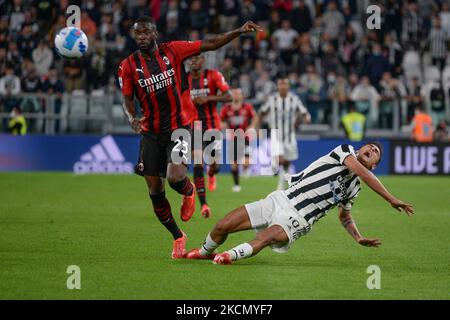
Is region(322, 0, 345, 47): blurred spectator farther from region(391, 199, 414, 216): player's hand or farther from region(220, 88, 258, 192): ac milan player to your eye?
region(391, 199, 414, 216): player's hand

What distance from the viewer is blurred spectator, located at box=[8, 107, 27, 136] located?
80.6 feet

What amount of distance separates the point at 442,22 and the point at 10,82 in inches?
485

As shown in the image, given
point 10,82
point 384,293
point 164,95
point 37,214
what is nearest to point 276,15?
point 10,82

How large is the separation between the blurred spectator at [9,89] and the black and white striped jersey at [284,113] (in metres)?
7.44

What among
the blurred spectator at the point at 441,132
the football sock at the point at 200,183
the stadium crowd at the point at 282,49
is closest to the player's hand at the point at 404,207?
the football sock at the point at 200,183

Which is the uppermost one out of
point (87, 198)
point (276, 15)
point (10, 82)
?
point (276, 15)

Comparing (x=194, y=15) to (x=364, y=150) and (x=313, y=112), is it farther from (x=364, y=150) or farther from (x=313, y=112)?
(x=364, y=150)

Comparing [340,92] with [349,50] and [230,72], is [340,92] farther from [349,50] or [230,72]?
[230,72]

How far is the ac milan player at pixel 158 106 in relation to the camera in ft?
35.0

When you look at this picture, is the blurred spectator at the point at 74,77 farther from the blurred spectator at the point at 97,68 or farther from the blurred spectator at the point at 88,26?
the blurred spectator at the point at 88,26

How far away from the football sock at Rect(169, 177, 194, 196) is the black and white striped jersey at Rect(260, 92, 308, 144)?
31.5 ft

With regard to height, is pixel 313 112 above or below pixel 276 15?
below

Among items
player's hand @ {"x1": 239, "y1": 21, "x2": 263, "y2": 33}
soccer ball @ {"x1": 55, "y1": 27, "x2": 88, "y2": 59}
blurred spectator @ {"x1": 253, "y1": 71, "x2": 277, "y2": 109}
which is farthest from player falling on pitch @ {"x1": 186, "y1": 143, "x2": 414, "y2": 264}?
blurred spectator @ {"x1": 253, "y1": 71, "x2": 277, "y2": 109}
